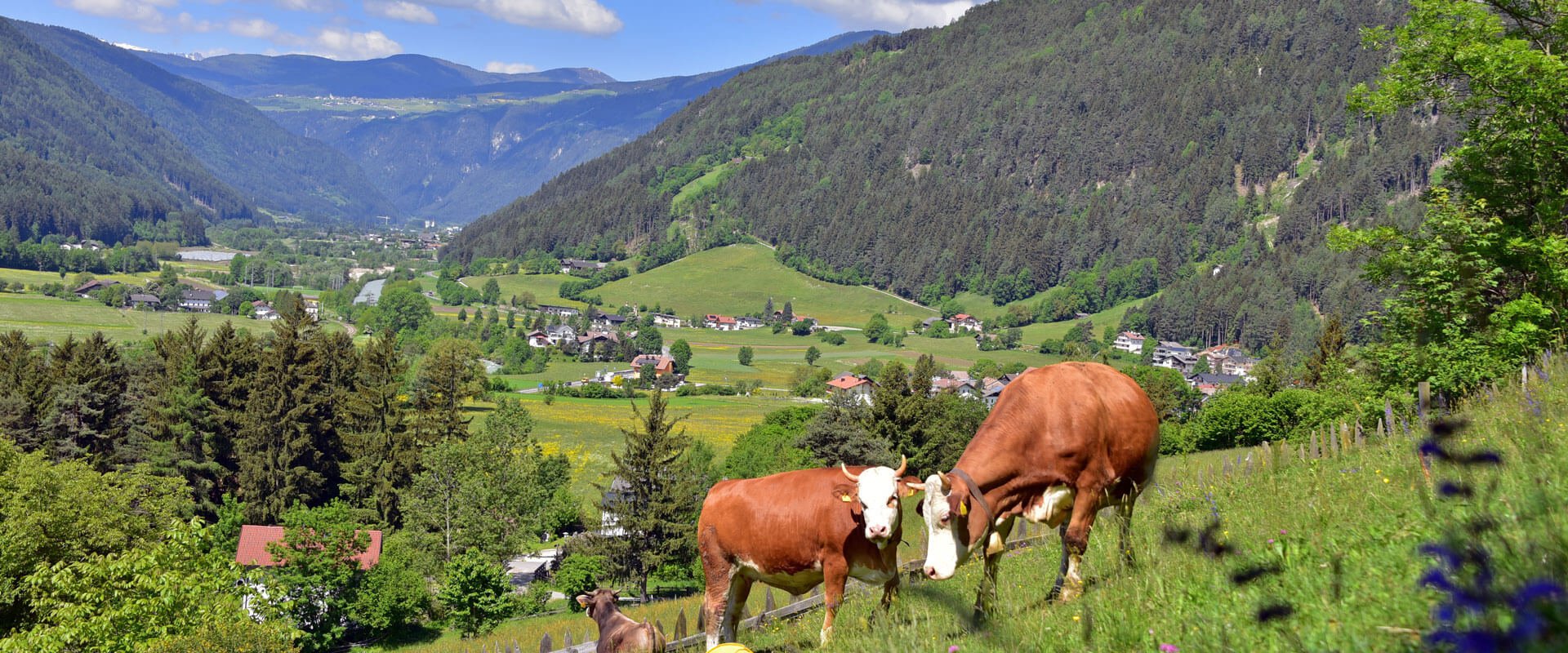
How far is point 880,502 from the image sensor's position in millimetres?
7723

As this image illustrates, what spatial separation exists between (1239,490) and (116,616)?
24.3 metres

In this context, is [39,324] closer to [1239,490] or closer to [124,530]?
[124,530]

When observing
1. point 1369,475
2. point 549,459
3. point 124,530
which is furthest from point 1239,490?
point 549,459

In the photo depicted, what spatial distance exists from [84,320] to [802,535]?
178m

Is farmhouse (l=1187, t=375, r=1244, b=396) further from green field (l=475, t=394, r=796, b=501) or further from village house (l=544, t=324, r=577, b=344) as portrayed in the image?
village house (l=544, t=324, r=577, b=344)

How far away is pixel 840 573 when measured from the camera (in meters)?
8.33

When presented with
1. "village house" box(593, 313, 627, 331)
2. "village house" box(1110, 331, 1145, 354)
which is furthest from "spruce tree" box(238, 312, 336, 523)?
"village house" box(1110, 331, 1145, 354)

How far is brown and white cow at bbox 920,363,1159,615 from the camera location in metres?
7.90

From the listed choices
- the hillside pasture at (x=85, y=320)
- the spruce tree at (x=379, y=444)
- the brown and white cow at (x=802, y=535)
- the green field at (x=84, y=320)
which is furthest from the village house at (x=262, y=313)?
the brown and white cow at (x=802, y=535)

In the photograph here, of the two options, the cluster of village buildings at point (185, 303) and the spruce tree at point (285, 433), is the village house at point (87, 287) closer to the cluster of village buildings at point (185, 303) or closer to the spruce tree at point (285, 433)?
the cluster of village buildings at point (185, 303)

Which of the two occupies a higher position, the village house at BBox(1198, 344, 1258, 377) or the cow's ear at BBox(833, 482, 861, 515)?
the cow's ear at BBox(833, 482, 861, 515)

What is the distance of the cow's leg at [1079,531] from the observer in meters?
7.88

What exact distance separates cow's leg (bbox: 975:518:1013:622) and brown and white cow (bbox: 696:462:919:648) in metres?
0.76

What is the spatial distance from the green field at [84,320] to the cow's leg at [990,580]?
471 feet
